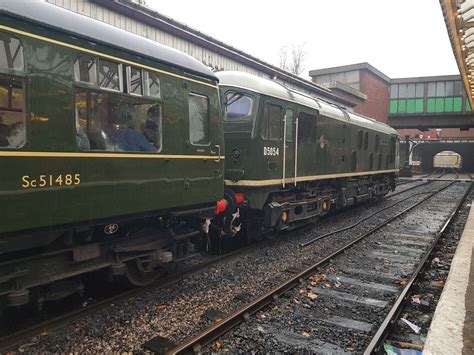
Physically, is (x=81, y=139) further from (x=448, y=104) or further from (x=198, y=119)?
(x=448, y=104)

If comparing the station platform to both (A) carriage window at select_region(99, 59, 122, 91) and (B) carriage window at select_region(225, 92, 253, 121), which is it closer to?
(A) carriage window at select_region(99, 59, 122, 91)

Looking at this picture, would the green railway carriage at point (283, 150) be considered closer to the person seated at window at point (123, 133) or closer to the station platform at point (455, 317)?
the person seated at window at point (123, 133)

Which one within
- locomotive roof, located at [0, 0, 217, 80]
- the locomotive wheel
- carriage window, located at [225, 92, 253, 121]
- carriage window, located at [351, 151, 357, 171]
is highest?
locomotive roof, located at [0, 0, 217, 80]

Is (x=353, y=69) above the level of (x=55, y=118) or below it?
above

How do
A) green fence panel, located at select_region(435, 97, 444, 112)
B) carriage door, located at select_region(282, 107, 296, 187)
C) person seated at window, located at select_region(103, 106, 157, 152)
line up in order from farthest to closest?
green fence panel, located at select_region(435, 97, 444, 112)
carriage door, located at select_region(282, 107, 296, 187)
person seated at window, located at select_region(103, 106, 157, 152)

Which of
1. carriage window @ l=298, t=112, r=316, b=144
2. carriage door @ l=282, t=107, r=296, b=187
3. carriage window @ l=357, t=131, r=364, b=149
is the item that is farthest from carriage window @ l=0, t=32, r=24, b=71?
carriage window @ l=357, t=131, r=364, b=149

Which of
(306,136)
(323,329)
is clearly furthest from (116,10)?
(323,329)

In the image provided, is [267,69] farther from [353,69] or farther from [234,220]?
[353,69]

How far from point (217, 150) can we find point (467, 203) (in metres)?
16.1

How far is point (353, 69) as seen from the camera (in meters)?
36.0

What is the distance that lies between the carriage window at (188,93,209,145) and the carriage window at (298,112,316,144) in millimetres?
3870

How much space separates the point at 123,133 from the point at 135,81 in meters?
0.68

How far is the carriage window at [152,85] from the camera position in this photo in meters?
4.95

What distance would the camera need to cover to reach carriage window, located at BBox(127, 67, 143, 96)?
4.71 meters
